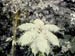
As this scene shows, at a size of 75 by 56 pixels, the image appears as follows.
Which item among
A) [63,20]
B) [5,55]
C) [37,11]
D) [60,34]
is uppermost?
[37,11]

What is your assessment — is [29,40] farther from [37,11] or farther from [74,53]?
[74,53]

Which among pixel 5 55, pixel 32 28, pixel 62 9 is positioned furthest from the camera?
pixel 5 55

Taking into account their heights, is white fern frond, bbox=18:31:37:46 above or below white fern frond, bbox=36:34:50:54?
above

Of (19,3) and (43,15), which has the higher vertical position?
(19,3)

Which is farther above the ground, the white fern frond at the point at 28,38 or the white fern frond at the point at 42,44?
the white fern frond at the point at 28,38

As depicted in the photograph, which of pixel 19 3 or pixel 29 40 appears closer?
pixel 29 40

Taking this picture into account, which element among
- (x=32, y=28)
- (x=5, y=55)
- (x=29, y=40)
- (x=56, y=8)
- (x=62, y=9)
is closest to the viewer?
(x=29, y=40)

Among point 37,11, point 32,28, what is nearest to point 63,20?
point 37,11

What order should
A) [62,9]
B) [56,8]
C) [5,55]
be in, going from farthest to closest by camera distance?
[5,55]
[62,9]
[56,8]

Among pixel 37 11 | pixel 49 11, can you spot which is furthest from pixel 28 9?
pixel 49 11

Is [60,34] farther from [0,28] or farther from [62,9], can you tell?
[0,28]
